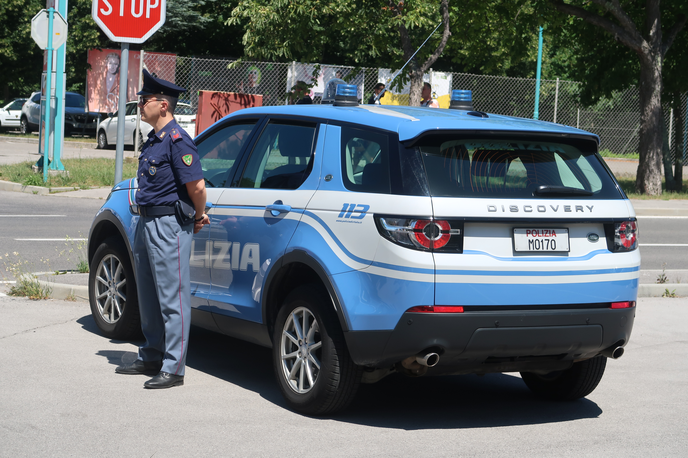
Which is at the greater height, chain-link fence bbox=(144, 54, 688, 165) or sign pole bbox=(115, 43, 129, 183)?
chain-link fence bbox=(144, 54, 688, 165)

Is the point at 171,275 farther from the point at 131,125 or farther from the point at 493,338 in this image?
the point at 131,125

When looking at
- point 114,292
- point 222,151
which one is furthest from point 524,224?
point 114,292

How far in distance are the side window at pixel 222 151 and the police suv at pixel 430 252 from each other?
1.58ft

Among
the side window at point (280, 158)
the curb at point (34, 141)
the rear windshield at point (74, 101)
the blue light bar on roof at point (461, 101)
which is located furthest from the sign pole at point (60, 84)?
the rear windshield at point (74, 101)

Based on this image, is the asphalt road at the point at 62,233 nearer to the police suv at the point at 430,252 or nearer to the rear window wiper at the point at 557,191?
the police suv at the point at 430,252

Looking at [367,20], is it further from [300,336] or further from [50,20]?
[300,336]

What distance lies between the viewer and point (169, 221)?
541cm

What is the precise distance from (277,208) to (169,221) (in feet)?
2.32

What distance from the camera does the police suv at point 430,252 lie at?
4465 millimetres

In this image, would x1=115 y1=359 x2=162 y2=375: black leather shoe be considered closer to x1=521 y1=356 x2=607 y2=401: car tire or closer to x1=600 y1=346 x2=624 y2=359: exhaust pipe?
x1=521 y1=356 x2=607 y2=401: car tire

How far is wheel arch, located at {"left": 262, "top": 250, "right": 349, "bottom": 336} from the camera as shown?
4.73 meters

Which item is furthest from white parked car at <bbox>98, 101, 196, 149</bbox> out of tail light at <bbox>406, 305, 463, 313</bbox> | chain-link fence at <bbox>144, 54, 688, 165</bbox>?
tail light at <bbox>406, 305, 463, 313</bbox>

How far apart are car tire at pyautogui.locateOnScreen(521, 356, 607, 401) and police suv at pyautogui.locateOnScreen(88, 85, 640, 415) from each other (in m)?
0.01

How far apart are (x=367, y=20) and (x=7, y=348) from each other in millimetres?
15025
